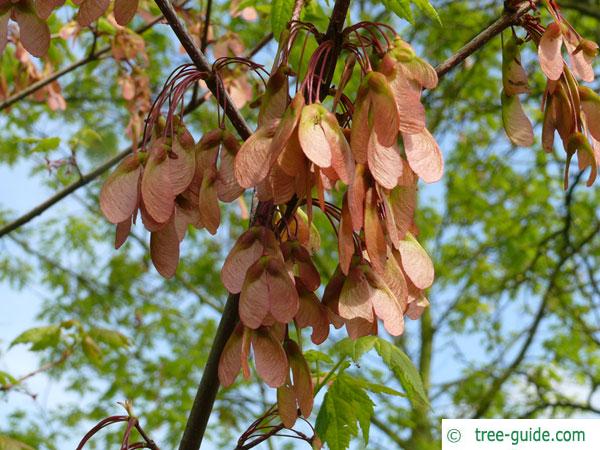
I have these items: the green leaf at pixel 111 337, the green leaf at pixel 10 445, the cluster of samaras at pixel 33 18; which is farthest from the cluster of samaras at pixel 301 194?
the green leaf at pixel 111 337

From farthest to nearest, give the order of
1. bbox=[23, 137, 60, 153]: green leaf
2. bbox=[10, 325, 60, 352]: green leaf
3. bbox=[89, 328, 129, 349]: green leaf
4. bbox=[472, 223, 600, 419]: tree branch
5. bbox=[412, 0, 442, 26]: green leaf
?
bbox=[472, 223, 600, 419]: tree branch, bbox=[89, 328, 129, 349]: green leaf, bbox=[10, 325, 60, 352]: green leaf, bbox=[23, 137, 60, 153]: green leaf, bbox=[412, 0, 442, 26]: green leaf

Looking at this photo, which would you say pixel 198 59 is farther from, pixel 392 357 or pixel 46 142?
pixel 46 142

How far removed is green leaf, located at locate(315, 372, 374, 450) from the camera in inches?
55.7

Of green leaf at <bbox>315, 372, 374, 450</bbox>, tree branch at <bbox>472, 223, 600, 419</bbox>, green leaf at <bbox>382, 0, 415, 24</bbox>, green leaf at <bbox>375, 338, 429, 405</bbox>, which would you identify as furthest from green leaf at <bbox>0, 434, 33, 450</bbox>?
tree branch at <bbox>472, 223, 600, 419</bbox>

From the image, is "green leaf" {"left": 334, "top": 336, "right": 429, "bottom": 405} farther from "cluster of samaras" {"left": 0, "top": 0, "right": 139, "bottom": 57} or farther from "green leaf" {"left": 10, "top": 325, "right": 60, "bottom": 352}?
"green leaf" {"left": 10, "top": 325, "right": 60, "bottom": 352}

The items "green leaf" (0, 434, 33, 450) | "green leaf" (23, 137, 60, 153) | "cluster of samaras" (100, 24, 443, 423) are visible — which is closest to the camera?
"cluster of samaras" (100, 24, 443, 423)

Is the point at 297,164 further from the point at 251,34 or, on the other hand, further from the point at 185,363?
the point at 251,34

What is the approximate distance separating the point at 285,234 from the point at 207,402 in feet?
0.95

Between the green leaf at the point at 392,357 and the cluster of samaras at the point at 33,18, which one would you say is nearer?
the cluster of samaras at the point at 33,18

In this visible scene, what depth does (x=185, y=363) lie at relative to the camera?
18.0 ft

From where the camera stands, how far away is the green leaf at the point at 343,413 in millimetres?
1415

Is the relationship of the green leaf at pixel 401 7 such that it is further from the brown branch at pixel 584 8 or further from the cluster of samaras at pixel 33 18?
the brown branch at pixel 584 8

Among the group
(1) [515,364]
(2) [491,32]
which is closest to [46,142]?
(2) [491,32]

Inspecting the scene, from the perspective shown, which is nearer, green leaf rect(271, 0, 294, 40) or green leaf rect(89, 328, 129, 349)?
green leaf rect(271, 0, 294, 40)
